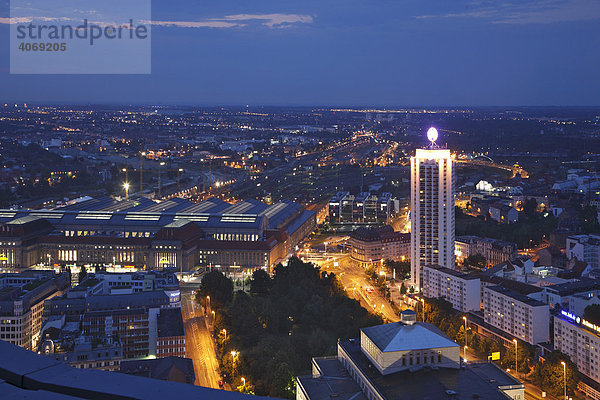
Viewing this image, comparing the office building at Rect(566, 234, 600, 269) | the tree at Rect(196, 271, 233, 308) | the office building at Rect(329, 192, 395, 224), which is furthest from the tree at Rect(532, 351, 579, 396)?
the office building at Rect(329, 192, 395, 224)

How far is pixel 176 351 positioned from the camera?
8664 mm

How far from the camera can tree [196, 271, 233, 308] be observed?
1091 centimetres

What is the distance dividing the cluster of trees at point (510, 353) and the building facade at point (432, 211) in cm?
200

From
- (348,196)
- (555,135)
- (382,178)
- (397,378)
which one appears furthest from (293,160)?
(397,378)

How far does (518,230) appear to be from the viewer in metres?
17.0

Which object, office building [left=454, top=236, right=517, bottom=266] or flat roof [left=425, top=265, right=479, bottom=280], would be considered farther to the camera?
office building [left=454, top=236, right=517, bottom=266]

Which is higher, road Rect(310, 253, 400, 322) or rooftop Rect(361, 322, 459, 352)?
rooftop Rect(361, 322, 459, 352)

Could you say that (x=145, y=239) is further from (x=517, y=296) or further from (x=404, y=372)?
(x=404, y=372)

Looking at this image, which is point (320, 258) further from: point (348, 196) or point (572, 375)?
point (572, 375)

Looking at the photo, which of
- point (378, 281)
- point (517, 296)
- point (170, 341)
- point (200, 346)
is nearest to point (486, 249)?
point (378, 281)

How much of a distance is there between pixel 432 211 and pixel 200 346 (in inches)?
220

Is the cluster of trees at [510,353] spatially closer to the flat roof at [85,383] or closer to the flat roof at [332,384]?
the flat roof at [332,384]

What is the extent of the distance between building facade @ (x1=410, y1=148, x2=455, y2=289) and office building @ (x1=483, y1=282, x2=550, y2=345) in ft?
7.64

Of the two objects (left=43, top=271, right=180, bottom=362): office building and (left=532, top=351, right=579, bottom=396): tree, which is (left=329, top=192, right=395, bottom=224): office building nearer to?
(left=43, top=271, right=180, bottom=362): office building
